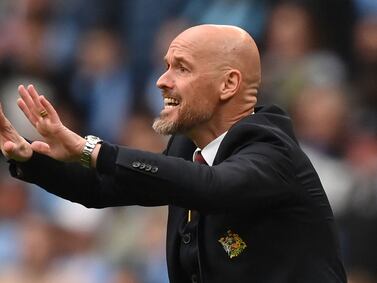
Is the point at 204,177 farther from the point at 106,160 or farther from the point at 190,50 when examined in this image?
the point at 190,50

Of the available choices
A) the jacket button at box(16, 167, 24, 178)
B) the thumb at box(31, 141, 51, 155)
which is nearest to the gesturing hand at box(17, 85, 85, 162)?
the thumb at box(31, 141, 51, 155)

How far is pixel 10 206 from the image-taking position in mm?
7637

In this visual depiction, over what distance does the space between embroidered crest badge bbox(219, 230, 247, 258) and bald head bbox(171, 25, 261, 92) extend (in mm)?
562

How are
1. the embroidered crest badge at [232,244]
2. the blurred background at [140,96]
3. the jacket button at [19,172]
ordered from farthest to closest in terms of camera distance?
1. the blurred background at [140,96]
2. the jacket button at [19,172]
3. the embroidered crest badge at [232,244]

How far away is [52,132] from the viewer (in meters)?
3.62

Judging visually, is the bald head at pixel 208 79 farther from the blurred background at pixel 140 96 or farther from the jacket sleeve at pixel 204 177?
the blurred background at pixel 140 96

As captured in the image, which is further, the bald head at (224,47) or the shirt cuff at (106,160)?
the bald head at (224,47)

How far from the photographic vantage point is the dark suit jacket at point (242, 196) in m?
3.62

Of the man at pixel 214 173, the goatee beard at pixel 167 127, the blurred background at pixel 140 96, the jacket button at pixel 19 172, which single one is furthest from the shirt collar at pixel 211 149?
the blurred background at pixel 140 96

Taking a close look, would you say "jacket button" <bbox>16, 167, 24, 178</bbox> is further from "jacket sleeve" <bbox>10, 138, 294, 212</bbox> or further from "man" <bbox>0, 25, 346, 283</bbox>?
"jacket sleeve" <bbox>10, 138, 294, 212</bbox>

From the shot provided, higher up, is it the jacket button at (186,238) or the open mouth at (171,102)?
the open mouth at (171,102)

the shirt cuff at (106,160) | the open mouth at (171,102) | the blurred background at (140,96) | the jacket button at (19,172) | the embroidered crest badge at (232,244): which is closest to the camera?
the shirt cuff at (106,160)

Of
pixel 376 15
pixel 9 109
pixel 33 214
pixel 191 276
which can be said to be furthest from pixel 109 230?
pixel 191 276

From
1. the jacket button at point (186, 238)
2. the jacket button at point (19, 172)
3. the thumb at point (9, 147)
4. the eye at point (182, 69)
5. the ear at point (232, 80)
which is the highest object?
the eye at point (182, 69)
